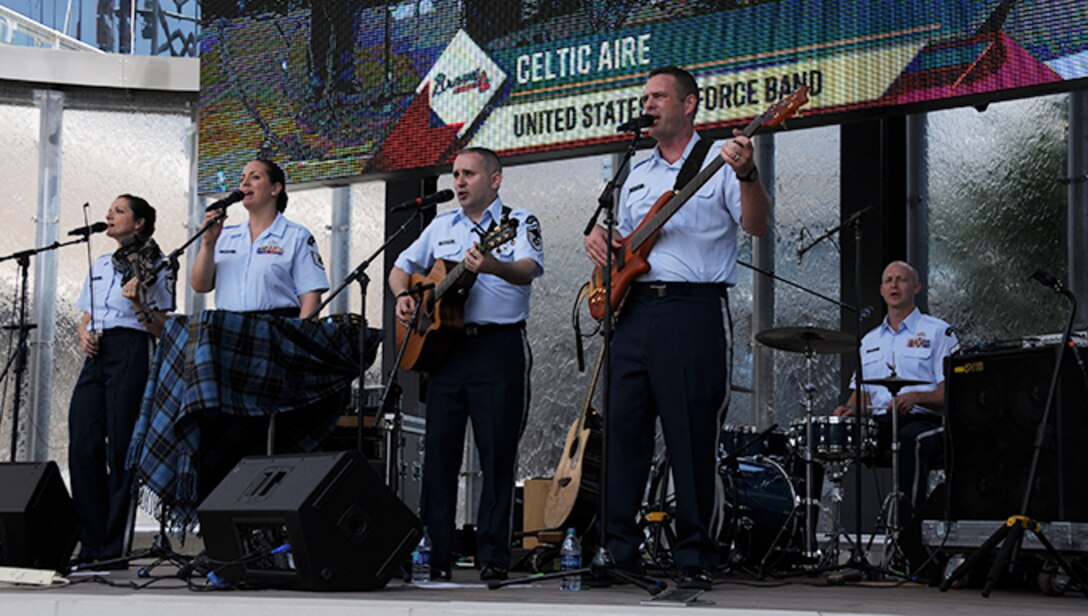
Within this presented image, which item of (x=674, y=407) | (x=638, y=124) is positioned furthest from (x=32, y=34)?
(x=674, y=407)

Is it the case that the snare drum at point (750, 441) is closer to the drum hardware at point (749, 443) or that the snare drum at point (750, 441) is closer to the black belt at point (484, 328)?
the drum hardware at point (749, 443)

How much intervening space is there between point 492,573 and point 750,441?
1739mm

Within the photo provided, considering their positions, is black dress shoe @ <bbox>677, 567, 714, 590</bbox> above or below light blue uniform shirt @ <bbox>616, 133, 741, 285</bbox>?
below

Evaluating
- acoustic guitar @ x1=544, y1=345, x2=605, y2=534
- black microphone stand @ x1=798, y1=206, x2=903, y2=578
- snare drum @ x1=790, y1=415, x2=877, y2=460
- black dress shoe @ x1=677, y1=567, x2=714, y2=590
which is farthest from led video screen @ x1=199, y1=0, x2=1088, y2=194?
black dress shoe @ x1=677, y1=567, x2=714, y2=590

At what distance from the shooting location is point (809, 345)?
5.44m

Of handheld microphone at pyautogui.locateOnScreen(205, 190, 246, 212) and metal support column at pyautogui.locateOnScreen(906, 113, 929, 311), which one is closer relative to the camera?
handheld microphone at pyautogui.locateOnScreen(205, 190, 246, 212)

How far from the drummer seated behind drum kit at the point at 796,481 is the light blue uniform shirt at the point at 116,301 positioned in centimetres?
240

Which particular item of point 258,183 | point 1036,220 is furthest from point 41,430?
point 1036,220

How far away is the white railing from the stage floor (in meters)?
5.34

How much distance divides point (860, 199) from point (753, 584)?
114 inches

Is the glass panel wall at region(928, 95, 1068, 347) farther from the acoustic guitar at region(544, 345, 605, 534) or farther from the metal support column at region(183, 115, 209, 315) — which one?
the metal support column at region(183, 115, 209, 315)

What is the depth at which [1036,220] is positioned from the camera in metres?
6.98

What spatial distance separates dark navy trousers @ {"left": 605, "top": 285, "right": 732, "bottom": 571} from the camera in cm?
391

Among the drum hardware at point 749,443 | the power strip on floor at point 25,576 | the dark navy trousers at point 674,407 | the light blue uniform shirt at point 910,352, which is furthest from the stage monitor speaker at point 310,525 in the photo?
the light blue uniform shirt at point 910,352
